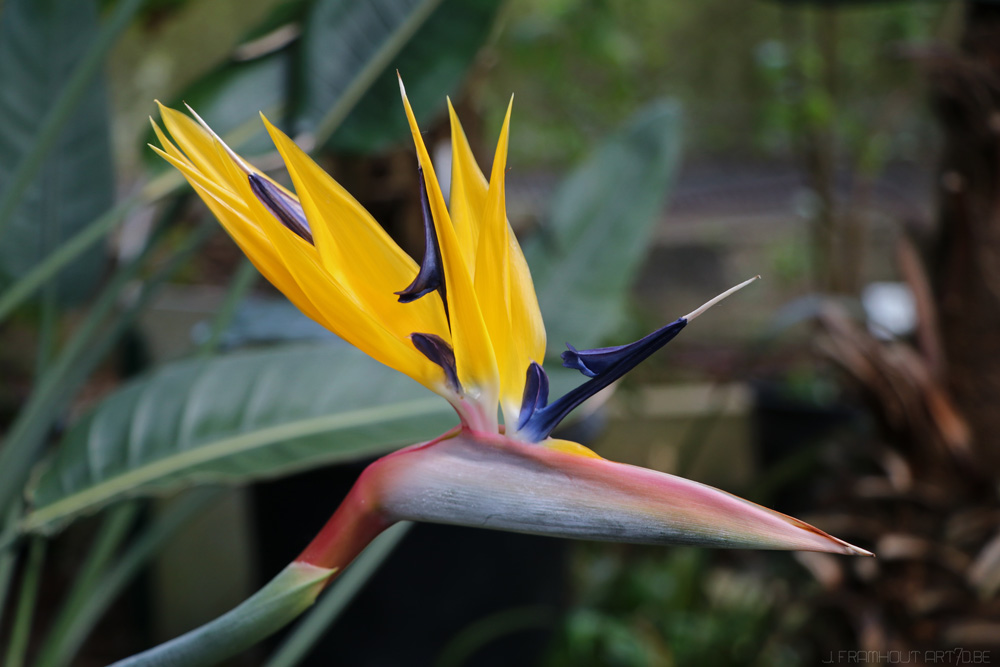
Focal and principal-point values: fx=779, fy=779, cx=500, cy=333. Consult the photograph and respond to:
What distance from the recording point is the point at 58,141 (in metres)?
0.69

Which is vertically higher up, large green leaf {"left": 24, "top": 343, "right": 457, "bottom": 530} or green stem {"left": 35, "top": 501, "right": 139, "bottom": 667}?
large green leaf {"left": 24, "top": 343, "right": 457, "bottom": 530}

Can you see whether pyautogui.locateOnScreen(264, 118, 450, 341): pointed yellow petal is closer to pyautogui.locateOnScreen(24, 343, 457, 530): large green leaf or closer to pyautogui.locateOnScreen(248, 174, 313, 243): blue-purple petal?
pyautogui.locateOnScreen(248, 174, 313, 243): blue-purple petal

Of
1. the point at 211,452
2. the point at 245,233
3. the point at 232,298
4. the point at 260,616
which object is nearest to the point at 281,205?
the point at 245,233

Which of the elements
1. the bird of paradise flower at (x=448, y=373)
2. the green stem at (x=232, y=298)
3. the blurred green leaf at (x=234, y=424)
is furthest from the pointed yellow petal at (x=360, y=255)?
the green stem at (x=232, y=298)

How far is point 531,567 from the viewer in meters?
0.94

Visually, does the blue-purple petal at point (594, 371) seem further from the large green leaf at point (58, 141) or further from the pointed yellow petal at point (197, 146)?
the large green leaf at point (58, 141)

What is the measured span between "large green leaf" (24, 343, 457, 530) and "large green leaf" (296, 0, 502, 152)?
19 centimetres

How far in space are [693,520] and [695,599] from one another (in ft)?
3.84

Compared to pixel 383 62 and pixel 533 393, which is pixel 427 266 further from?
pixel 383 62

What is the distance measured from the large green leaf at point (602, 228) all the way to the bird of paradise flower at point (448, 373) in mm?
569

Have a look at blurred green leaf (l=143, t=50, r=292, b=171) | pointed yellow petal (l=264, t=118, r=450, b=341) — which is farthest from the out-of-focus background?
pointed yellow petal (l=264, t=118, r=450, b=341)

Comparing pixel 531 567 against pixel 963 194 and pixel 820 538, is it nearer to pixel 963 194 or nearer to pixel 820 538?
pixel 963 194

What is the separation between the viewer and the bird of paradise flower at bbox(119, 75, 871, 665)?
0.70ft

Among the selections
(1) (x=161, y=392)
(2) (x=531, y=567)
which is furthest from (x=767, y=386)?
(1) (x=161, y=392)
